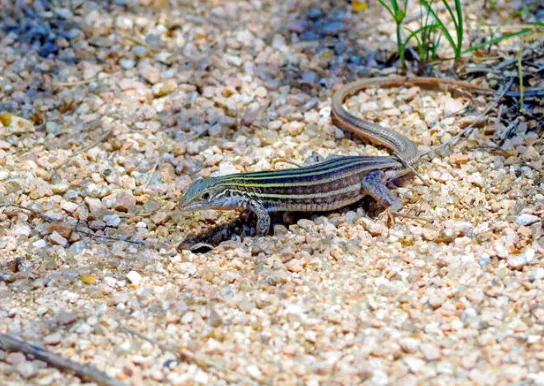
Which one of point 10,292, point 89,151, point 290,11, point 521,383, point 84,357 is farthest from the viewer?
point 290,11

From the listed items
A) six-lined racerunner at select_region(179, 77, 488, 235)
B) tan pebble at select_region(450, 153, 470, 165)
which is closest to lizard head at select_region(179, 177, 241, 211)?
six-lined racerunner at select_region(179, 77, 488, 235)

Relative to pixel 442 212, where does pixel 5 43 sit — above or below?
above

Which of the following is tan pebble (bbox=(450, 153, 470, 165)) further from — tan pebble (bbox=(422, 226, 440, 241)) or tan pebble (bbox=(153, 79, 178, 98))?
tan pebble (bbox=(153, 79, 178, 98))

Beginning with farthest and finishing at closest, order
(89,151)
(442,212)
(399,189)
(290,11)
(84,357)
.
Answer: (290,11)
(89,151)
(399,189)
(442,212)
(84,357)

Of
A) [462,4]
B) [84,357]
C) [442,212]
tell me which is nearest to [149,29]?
[462,4]

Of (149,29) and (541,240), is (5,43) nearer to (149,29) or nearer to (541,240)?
(149,29)

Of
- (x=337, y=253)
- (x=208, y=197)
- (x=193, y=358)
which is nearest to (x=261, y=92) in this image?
(x=208, y=197)

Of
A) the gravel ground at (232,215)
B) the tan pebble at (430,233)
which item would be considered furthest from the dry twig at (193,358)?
the tan pebble at (430,233)

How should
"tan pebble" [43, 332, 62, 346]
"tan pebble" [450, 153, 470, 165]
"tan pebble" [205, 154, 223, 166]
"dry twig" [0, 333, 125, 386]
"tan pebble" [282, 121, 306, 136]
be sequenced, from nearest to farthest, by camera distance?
"dry twig" [0, 333, 125, 386] → "tan pebble" [43, 332, 62, 346] → "tan pebble" [450, 153, 470, 165] → "tan pebble" [205, 154, 223, 166] → "tan pebble" [282, 121, 306, 136]
